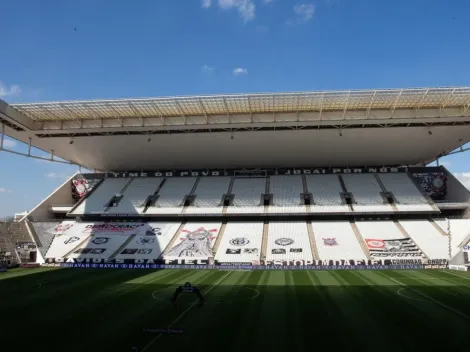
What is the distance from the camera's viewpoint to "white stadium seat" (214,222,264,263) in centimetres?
3275

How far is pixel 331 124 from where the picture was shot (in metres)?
33.7

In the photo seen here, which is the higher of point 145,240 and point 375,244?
point 375,244

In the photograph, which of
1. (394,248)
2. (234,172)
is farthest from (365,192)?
(234,172)

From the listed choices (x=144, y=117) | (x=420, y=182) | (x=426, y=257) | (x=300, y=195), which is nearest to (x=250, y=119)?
(x=144, y=117)

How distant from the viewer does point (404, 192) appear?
4141 centimetres

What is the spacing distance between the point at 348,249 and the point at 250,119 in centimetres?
1554

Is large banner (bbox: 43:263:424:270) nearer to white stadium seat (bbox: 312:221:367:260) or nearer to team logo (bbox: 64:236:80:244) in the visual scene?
white stadium seat (bbox: 312:221:367:260)

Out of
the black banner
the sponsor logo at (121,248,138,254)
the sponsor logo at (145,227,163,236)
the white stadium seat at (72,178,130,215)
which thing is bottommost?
the sponsor logo at (121,248,138,254)

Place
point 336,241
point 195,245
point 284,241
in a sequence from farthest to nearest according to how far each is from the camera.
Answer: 1. point 195,245
2. point 284,241
3. point 336,241

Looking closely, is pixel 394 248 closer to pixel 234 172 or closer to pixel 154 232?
pixel 234 172

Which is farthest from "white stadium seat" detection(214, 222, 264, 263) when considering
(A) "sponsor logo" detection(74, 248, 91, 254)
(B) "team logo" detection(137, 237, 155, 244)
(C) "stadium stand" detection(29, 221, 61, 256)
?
(C) "stadium stand" detection(29, 221, 61, 256)

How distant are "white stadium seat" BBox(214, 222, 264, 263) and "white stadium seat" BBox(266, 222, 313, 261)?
1.23 metres

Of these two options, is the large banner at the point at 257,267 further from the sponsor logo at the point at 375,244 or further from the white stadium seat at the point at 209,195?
the white stadium seat at the point at 209,195

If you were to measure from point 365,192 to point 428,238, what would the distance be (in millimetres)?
9271
